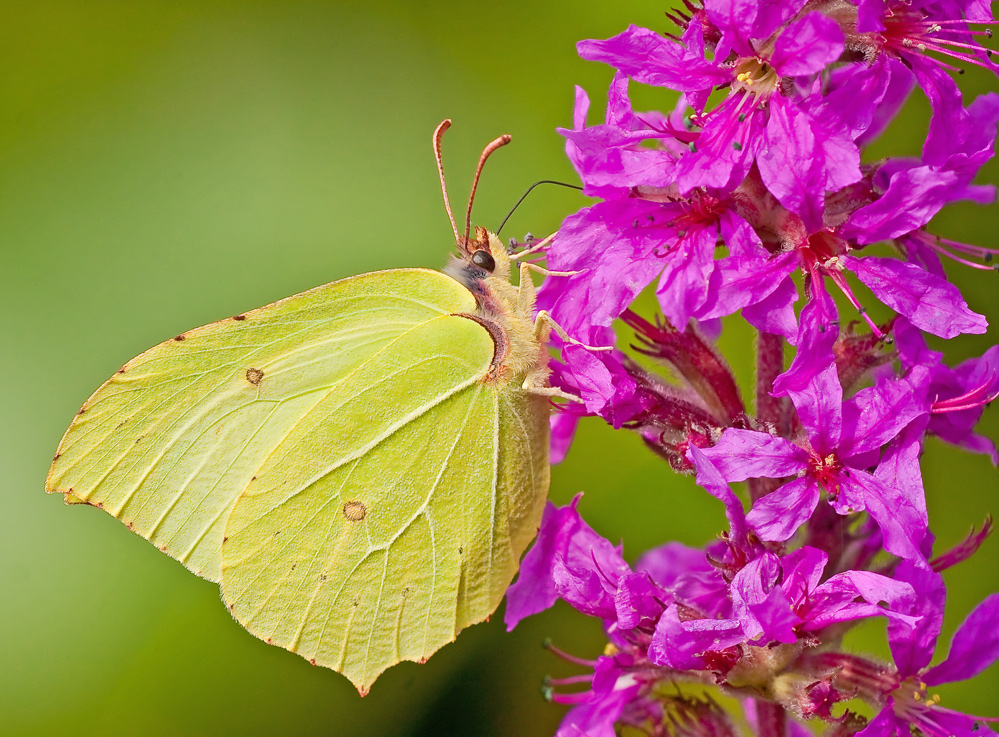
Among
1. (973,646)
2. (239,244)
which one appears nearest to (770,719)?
(973,646)

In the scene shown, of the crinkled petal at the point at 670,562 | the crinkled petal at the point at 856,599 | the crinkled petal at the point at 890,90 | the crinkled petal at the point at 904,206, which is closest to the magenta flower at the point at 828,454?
the crinkled petal at the point at 856,599

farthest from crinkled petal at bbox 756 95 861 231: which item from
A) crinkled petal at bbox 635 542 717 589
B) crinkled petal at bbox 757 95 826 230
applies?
crinkled petal at bbox 635 542 717 589

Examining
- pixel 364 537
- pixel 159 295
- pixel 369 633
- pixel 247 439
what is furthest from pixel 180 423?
pixel 159 295

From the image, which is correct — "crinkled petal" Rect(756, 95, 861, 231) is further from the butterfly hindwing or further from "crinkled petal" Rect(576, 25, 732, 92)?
the butterfly hindwing

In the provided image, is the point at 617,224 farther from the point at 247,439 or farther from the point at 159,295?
the point at 159,295

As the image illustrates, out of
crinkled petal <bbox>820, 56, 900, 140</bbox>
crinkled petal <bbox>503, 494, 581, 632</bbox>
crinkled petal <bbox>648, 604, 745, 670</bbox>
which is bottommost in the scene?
crinkled petal <bbox>503, 494, 581, 632</bbox>

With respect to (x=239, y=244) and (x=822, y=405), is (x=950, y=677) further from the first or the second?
(x=239, y=244)
